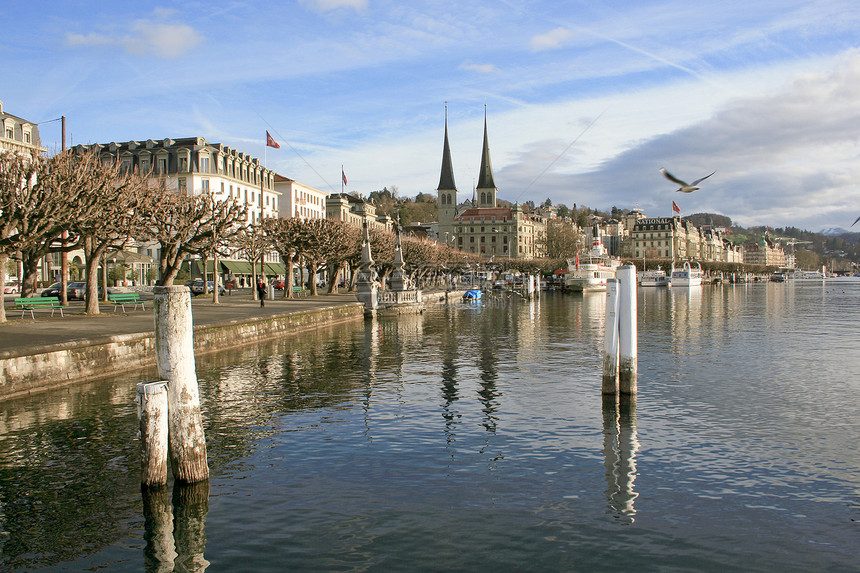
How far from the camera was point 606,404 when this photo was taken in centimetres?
1844

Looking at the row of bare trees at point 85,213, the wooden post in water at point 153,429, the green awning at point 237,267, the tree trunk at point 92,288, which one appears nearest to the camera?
→ the wooden post in water at point 153,429

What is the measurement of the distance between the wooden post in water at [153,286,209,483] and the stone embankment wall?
929cm

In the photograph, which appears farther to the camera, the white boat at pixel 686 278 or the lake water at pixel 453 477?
the white boat at pixel 686 278

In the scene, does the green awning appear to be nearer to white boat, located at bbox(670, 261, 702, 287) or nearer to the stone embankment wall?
the stone embankment wall

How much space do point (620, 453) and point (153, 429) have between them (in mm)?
8702

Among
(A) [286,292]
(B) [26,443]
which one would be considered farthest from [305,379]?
(A) [286,292]

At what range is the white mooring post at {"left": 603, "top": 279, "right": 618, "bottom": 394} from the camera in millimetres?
18641

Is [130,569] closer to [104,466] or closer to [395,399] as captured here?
[104,466]

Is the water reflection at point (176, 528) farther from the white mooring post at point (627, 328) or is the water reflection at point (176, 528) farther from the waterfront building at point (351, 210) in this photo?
the waterfront building at point (351, 210)

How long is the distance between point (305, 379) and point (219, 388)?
2.93m

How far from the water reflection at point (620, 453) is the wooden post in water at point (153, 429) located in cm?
703

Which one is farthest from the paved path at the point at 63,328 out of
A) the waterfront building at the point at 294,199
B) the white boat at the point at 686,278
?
the white boat at the point at 686,278

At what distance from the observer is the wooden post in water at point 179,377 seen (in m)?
11.2

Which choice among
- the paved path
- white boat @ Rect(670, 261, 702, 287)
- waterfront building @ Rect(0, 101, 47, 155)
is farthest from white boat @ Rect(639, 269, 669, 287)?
the paved path
